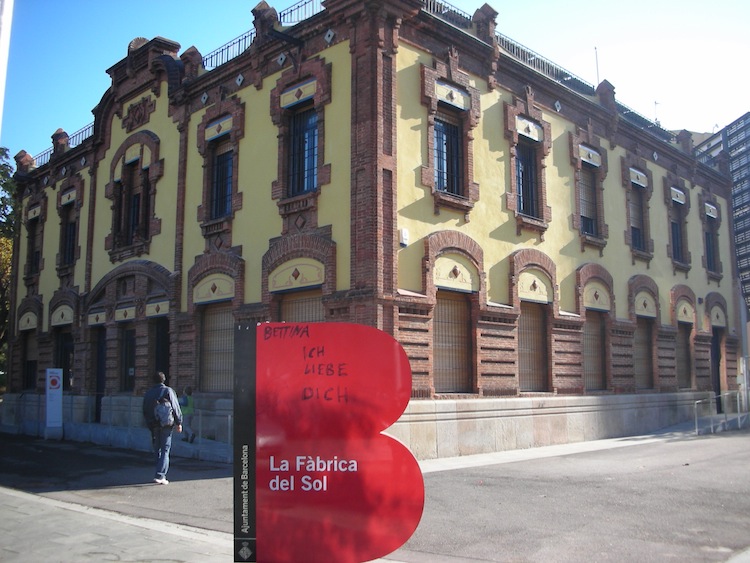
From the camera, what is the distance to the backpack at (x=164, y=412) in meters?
11.5

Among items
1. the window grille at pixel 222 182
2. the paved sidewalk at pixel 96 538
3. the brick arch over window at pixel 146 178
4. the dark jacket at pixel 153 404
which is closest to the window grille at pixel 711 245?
the window grille at pixel 222 182

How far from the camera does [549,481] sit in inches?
438

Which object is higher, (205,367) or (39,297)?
(39,297)

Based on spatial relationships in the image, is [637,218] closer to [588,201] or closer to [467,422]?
[588,201]

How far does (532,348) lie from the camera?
1753 cm

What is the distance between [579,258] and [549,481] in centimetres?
951

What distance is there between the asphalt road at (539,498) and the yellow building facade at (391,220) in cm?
290

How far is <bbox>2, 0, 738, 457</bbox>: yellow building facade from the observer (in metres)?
14.5

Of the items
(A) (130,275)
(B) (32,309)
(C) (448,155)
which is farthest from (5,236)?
(C) (448,155)

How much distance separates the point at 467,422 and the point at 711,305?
15.3m

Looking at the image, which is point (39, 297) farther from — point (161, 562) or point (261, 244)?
point (161, 562)

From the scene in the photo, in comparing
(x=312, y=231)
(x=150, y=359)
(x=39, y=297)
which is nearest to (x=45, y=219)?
(x=39, y=297)

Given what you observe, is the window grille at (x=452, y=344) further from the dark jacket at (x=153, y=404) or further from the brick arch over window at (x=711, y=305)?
the brick arch over window at (x=711, y=305)

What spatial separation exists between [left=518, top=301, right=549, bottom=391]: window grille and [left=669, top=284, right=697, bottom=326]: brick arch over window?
7.64 meters
